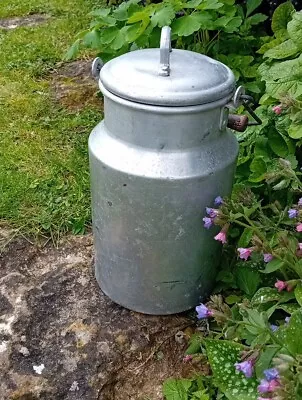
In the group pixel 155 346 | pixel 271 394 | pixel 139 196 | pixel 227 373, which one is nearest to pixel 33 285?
pixel 155 346

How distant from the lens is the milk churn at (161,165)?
158cm

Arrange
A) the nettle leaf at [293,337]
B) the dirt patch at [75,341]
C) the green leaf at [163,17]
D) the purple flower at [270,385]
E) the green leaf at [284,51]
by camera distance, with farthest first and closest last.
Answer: the green leaf at [163,17]
the green leaf at [284,51]
the dirt patch at [75,341]
the nettle leaf at [293,337]
the purple flower at [270,385]

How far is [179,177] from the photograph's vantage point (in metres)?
1.65

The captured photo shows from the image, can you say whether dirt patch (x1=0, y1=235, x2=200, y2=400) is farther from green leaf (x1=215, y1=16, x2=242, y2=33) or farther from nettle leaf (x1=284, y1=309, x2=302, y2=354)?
green leaf (x1=215, y1=16, x2=242, y2=33)

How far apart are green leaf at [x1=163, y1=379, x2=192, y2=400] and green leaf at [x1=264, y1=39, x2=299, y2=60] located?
1.15 meters

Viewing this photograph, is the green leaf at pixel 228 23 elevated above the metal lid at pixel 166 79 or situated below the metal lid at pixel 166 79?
below

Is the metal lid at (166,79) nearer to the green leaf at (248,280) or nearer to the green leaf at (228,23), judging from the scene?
the green leaf at (248,280)

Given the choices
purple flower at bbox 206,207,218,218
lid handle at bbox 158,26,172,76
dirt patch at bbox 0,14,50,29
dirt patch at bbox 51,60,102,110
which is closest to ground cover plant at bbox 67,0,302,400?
purple flower at bbox 206,207,218,218

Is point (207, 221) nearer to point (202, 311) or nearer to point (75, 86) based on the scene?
point (202, 311)

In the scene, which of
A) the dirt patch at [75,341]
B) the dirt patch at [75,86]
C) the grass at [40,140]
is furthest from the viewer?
the dirt patch at [75,86]

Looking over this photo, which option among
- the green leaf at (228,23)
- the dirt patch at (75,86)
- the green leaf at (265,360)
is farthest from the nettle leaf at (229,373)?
the dirt patch at (75,86)

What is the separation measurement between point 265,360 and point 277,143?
2.93 feet

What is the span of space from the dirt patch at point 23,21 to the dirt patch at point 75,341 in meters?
2.66

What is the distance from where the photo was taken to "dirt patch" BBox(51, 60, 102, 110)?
3297 mm
